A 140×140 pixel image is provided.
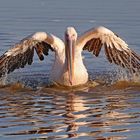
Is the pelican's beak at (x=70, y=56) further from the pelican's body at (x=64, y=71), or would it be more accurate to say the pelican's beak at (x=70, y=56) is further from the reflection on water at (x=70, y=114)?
the reflection on water at (x=70, y=114)

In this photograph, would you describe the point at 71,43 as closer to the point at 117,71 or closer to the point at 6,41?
the point at 117,71

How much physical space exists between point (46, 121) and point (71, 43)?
304 centimetres

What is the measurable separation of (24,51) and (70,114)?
3.42 m

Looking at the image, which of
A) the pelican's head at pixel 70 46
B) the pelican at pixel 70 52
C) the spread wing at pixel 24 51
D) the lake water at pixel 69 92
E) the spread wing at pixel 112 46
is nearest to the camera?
the lake water at pixel 69 92

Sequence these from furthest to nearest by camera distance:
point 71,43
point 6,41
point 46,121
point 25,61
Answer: point 6,41, point 25,61, point 71,43, point 46,121

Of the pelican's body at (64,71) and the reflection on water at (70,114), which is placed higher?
the pelican's body at (64,71)

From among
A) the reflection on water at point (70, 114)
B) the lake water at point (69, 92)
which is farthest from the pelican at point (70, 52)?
the reflection on water at point (70, 114)

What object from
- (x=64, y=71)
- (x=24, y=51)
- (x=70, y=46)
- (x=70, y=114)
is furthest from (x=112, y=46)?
(x=70, y=114)

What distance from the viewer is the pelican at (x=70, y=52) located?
12672 millimetres

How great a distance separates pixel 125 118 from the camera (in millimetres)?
9727

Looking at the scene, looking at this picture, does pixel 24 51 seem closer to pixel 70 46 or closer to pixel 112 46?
pixel 70 46

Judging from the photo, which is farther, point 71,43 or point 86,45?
point 86,45

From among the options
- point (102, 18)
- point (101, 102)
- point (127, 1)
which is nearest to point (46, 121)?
point (101, 102)

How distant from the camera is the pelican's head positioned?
1246 cm
